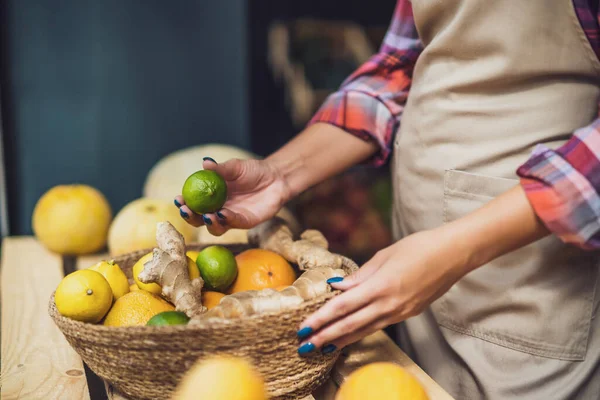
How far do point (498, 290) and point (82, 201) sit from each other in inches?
47.0

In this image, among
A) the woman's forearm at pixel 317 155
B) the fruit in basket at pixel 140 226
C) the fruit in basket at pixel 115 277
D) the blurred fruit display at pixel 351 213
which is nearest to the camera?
the fruit in basket at pixel 115 277

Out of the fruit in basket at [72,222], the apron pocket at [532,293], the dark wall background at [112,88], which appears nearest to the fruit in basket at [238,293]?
the apron pocket at [532,293]

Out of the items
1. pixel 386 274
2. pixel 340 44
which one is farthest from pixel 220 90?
pixel 386 274

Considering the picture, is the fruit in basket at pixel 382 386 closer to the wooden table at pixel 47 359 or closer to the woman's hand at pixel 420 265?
the woman's hand at pixel 420 265

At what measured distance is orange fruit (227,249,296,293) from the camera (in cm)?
102

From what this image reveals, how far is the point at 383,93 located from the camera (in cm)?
136

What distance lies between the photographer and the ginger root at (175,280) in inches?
36.3

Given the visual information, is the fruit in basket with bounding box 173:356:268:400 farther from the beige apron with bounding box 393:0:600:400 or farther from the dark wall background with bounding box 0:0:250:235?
the dark wall background with bounding box 0:0:250:235

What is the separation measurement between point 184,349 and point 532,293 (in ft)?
2.10

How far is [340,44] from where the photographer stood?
2791 mm

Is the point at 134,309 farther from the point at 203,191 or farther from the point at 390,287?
the point at 390,287

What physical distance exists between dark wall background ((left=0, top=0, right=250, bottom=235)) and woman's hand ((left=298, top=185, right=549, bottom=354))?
5.69 feet

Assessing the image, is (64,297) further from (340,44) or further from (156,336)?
(340,44)

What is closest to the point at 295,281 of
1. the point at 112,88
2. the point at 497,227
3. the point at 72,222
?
the point at 497,227
